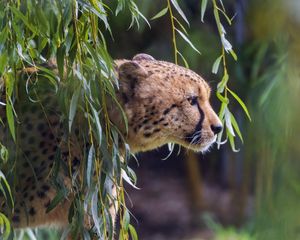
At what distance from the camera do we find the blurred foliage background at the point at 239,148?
4973 millimetres

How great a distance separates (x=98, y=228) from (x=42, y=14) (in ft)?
2.14

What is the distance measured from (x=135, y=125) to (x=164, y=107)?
0.40 feet

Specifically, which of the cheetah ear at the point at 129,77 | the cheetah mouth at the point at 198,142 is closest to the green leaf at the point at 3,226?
the cheetah ear at the point at 129,77

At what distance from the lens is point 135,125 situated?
360cm

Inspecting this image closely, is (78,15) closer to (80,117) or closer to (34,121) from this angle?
(80,117)

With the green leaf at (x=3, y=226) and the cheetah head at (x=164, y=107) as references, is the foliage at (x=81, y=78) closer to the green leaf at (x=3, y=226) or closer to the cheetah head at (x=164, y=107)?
the green leaf at (x=3, y=226)

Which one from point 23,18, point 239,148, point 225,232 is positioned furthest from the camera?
point 239,148

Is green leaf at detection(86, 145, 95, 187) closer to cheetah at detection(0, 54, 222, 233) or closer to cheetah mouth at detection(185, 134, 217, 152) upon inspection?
cheetah at detection(0, 54, 222, 233)

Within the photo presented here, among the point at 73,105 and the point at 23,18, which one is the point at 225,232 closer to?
the point at 73,105

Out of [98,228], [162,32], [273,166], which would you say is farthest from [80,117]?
[162,32]

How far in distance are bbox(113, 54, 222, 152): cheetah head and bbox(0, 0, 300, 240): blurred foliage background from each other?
0.93 m

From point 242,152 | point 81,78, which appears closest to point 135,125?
point 81,78

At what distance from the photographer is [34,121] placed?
3.56m

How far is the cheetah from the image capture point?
11.5 feet
